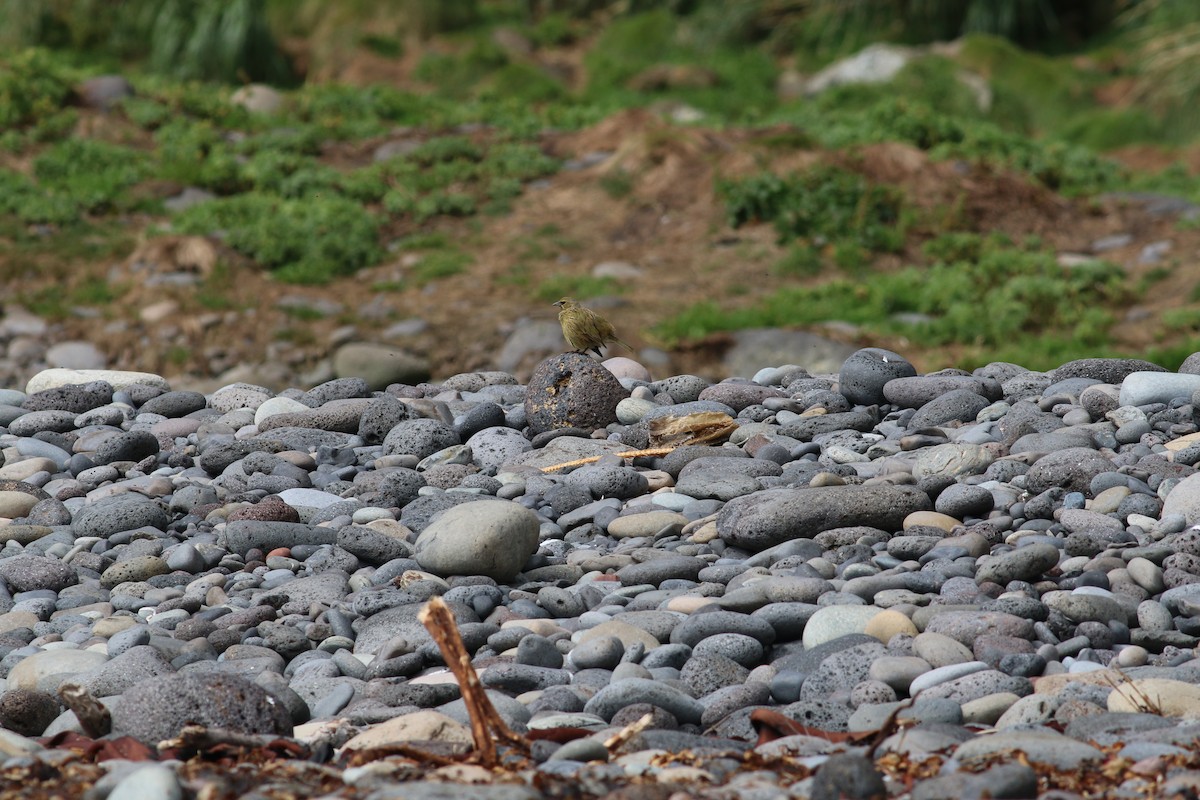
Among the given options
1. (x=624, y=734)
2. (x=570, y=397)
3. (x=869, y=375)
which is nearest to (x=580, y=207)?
(x=570, y=397)

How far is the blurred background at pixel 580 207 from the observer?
391 inches

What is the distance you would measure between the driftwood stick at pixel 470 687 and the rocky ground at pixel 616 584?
0.02m

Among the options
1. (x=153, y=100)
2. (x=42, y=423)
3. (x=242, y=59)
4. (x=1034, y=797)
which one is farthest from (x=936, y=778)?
(x=242, y=59)

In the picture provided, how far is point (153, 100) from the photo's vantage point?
13.9 metres

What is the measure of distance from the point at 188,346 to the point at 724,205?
454 cm

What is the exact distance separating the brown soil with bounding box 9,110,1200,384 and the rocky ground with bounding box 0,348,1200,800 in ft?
10.9

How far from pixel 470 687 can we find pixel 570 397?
3.05 metres

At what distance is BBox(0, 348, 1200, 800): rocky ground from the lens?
9.82 feet

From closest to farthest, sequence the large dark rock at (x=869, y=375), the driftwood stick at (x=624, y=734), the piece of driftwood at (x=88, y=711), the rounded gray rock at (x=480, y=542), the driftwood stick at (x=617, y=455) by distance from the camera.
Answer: the driftwood stick at (x=624, y=734) < the piece of driftwood at (x=88, y=711) < the rounded gray rock at (x=480, y=542) < the driftwood stick at (x=617, y=455) < the large dark rock at (x=869, y=375)

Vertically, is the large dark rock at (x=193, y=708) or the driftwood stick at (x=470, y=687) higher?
the driftwood stick at (x=470, y=687)

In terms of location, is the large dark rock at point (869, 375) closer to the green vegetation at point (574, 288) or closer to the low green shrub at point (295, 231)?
the green vegetation at point (574, 288)

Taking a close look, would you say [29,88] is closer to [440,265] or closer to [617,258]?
[440,265]

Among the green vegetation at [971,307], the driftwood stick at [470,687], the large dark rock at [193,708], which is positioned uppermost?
the driftwood stick at [470,687]

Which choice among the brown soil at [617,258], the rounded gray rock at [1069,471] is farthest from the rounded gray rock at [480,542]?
the brown soil at [617,258]
